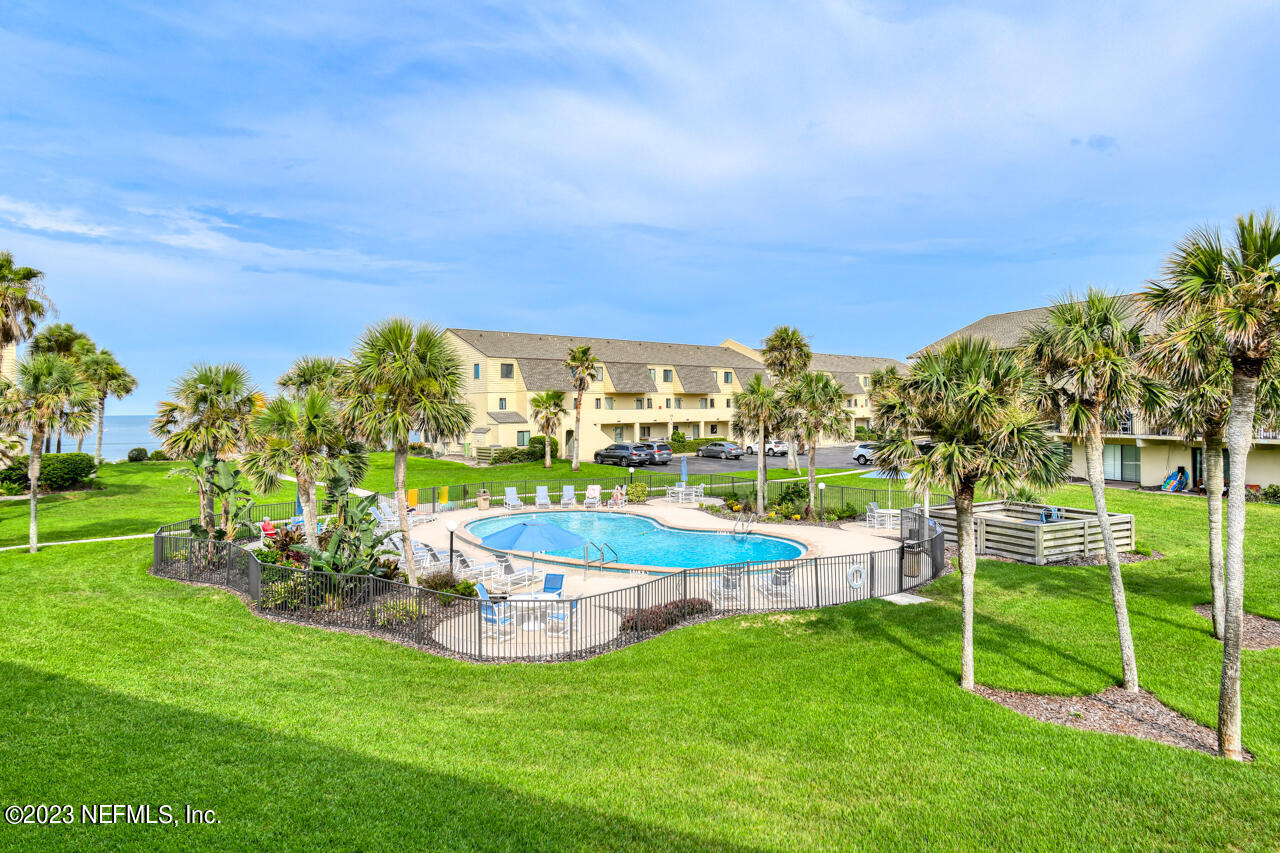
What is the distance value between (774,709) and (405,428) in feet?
33.1

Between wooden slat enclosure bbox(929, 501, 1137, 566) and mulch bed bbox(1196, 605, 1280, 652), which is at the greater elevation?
wooden slat enclosure bbox(929, 501, 1137, 566)

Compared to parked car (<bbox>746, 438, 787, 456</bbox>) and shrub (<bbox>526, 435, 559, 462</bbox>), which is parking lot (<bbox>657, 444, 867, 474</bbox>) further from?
shrub (<bbox>526, 435, 559, 462</bbox>)

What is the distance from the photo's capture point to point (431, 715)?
28.1 feet

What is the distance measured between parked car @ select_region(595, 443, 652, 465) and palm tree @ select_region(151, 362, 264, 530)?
30.6 meters

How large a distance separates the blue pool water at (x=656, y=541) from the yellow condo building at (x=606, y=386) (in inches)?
702

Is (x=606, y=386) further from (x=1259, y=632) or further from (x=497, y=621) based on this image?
(x=1259, y=632)

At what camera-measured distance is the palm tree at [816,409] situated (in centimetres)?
2559

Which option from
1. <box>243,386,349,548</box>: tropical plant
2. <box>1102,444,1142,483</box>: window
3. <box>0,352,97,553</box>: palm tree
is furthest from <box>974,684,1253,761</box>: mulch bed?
<box>1102,444,1142,483</box>: window

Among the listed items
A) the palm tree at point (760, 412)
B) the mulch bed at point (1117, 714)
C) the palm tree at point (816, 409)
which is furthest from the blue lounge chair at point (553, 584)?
the palm tree at point (816, 409)

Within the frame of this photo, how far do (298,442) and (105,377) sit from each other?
3968cm

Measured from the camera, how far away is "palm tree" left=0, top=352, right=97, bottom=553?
19.0 metres

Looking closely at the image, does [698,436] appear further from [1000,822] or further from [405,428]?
[1000,822]

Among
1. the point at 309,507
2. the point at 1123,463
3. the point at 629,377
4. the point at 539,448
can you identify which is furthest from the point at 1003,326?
the point at 309,507

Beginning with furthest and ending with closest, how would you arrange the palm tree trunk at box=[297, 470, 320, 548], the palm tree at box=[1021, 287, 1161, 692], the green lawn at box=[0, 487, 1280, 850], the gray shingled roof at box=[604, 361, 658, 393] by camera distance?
1. the gray shingled roof at box=[604, 361, 658, 393]
2. the palm tree trunk at box=[297, 470, 320, 548]
3. the palm tree at box=[1021, 287, 1161, 692]
4. the green lawn at box=[0, 487, 1280, 850]
